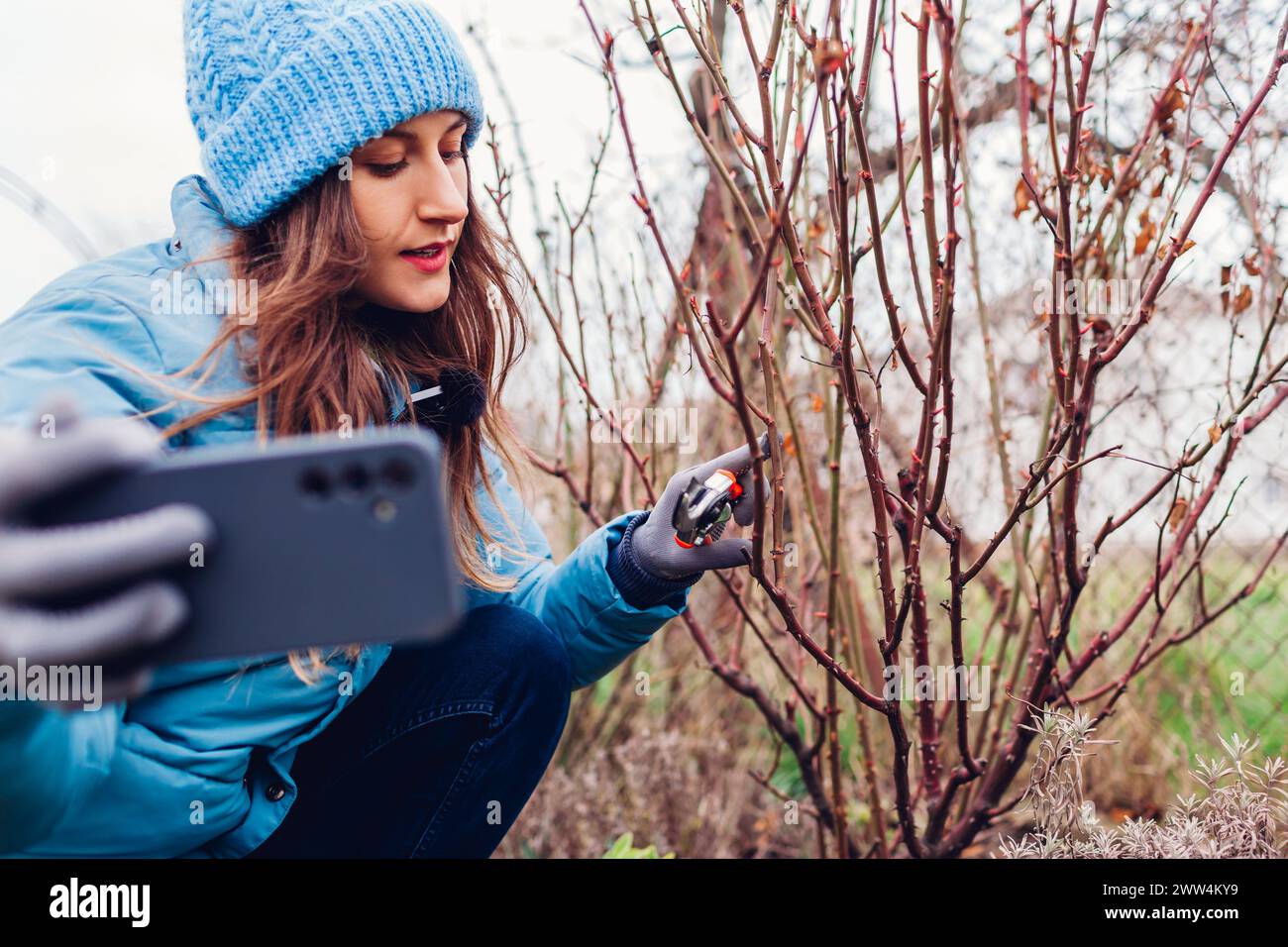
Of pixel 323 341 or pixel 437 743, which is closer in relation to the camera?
pixel 323 341

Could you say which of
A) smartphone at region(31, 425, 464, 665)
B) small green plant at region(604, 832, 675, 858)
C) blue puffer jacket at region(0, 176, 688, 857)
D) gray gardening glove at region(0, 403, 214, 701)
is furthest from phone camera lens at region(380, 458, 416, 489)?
small green plant at region(604, 832, 675, 858)

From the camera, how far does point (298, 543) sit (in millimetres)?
735

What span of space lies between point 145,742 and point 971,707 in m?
1.79

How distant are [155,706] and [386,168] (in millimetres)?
836

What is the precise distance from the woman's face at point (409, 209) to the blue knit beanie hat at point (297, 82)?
50 millimetres

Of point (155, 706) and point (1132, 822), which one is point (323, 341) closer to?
point (155, 706)

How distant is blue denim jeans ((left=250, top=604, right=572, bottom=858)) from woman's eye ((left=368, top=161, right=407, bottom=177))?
758 millimetres

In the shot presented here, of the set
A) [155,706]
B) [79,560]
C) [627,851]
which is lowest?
[627,851]

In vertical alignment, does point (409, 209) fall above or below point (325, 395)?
above

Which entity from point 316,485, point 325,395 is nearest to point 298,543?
point 316,485

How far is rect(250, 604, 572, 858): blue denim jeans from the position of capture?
1.79 meters
